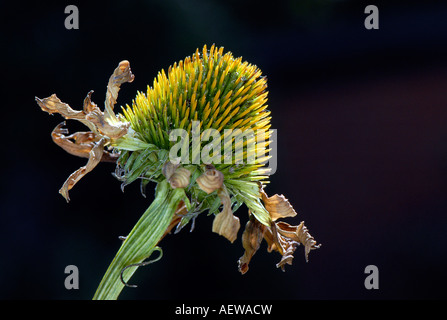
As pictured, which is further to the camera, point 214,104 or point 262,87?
point 262,87

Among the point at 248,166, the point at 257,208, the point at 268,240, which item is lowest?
the point at 268,240

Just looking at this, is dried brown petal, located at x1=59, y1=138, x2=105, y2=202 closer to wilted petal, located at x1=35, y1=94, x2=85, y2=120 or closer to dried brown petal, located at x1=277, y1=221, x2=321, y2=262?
wilted petal, located at x1=35, y1=94, x2=85, y2=120

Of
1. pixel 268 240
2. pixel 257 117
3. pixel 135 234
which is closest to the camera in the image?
pixel 135 234

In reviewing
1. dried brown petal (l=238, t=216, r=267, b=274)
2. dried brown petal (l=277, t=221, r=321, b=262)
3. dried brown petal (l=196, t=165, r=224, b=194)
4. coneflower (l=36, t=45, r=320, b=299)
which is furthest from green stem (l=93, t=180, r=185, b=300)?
dried brown petal (l=277, t=221, r=321, b=262)

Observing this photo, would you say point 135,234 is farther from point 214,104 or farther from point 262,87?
point 262,87

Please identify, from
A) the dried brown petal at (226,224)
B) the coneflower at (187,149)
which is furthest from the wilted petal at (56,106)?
the dried brown petal at (226,224)

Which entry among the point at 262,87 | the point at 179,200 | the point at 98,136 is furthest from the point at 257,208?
the point at 98,136

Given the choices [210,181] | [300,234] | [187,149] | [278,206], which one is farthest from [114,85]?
[300,234]
